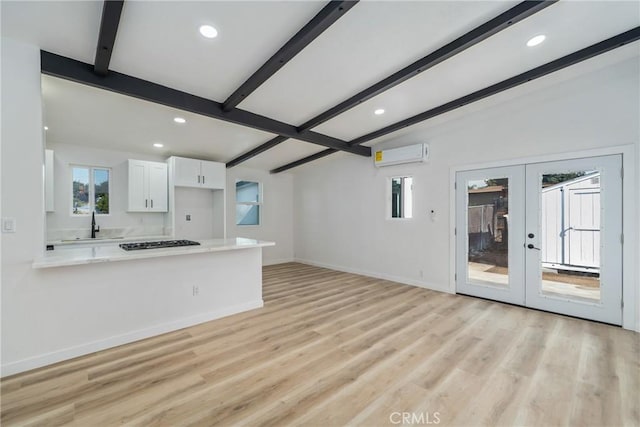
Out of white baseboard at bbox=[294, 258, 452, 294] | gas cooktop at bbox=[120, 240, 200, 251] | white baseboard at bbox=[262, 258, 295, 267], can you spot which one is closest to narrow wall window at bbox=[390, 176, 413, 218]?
white baseboard at bbox=[294, 258, 452, 294]

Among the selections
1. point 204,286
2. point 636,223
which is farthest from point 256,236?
point 636,223

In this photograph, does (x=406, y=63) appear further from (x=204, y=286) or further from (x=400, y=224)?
(x=204, y=286)

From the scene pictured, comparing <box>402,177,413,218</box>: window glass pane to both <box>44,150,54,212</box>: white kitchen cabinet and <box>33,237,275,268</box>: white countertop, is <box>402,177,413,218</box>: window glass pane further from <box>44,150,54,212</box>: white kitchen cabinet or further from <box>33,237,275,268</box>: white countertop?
<box>44,150,54,212</box>: white kitchen cabinet

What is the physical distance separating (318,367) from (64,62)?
3591 millimetres

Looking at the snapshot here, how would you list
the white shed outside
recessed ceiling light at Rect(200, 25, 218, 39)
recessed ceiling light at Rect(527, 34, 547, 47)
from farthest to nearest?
the white shed outside, recessed ceiling light at Rect(527, 34, 547, 47), recessed ceiling light at Rect(200, 25, 218, 39)

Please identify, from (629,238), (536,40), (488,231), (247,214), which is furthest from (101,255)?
(629,238)

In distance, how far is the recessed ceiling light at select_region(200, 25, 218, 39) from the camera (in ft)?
7.13

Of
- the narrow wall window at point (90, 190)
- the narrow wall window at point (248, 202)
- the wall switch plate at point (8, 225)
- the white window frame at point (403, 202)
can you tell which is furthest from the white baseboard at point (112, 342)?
the narrow wall window at point (248, 202)

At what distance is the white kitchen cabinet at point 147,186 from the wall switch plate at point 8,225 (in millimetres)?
2648

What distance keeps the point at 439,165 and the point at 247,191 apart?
4586 millimetres

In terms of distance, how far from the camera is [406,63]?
9.34 feet

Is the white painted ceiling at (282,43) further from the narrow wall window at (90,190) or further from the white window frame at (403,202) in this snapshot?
the white window frame at (403,202)

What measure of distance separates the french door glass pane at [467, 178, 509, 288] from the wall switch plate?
17.5ft

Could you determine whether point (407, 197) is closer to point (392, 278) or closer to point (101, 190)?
point (392, 278)
